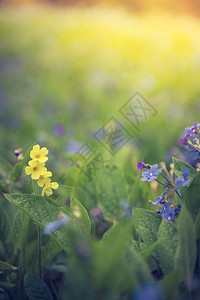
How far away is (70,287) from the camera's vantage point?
756 millimetres

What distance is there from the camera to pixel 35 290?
98cm

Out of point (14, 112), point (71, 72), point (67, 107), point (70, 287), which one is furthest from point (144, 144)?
point (71, 72)

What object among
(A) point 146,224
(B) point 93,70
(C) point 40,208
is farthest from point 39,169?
(B) point 93,70

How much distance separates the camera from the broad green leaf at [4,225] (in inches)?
47.2

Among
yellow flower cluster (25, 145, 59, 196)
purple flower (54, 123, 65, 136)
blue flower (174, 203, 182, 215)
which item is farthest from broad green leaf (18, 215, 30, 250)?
purple flower (54, 123, 65, 136)

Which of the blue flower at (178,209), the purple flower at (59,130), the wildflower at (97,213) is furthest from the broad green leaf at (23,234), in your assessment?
the purple flower at (59,130)

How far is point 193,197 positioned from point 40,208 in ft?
1.49

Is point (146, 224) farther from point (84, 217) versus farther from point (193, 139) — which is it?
point (193, 139)

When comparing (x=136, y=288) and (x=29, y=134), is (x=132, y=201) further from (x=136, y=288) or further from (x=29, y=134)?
(x=29, y=134)

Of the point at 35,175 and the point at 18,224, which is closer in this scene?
the point at 35,175

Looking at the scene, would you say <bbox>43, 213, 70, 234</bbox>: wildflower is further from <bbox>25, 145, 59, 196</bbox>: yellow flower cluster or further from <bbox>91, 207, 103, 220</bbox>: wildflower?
<bbox>91, 207, 103, 220</bbox>: wildflower

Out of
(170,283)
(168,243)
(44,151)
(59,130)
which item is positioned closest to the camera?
(170,283)

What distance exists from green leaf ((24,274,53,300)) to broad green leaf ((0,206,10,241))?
0.93 ft

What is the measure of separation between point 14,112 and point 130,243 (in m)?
3.53
